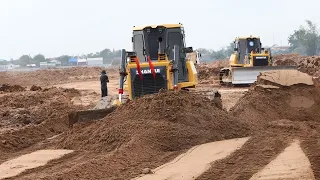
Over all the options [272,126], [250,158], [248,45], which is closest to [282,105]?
[272,126]

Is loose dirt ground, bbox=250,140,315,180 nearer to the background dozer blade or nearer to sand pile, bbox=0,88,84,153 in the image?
sand pile, bbox=0,88,84,153

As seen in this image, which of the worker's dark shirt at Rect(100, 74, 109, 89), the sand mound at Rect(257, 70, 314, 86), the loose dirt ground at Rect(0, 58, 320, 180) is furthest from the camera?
the worker's dark shirt at Rect(100, 74, 109, 89)

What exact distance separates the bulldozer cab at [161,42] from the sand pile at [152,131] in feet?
9.27

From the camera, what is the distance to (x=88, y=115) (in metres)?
13.1

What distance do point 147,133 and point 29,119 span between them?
22.7ft

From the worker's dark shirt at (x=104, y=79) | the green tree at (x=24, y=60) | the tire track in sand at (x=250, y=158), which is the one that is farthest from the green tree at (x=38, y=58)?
the tire track in sand at (x=250, y=158)

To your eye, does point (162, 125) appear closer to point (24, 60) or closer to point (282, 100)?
point (282, 100)

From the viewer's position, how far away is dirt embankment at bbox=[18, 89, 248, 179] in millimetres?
8906

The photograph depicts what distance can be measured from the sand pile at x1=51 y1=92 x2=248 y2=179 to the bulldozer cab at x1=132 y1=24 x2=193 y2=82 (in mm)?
2826

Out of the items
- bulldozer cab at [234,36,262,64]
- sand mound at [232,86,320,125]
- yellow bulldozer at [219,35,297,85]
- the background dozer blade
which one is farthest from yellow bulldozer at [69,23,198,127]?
bulldozer cab at [234,36,262,64]

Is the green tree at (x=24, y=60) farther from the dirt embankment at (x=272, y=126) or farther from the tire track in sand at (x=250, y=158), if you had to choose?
the tire track in sand at (x=250, y=158)

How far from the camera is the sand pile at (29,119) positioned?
41.3ft

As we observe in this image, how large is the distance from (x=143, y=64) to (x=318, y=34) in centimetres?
9225

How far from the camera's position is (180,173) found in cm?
792
